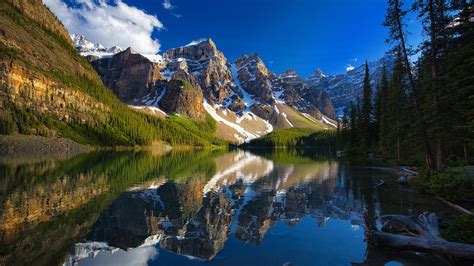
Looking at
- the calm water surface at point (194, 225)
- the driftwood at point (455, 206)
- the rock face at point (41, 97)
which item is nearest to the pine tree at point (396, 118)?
the calm water surface at point (194, 225)

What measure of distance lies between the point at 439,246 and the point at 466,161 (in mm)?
23674

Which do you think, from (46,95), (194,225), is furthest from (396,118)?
(46,95)

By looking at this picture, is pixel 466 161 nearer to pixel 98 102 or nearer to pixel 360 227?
pixel 360 227

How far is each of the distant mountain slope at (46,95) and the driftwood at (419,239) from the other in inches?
4788

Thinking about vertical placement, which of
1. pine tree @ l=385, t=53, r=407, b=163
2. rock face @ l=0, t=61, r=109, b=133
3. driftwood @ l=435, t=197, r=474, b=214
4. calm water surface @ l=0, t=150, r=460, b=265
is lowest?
calm water surface @ l=0, t=150, r=460, b=265

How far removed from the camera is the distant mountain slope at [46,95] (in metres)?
118

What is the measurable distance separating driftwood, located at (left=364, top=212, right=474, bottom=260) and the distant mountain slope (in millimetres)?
121616

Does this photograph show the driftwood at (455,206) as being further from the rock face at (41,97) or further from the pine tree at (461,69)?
the rock face at (41,97)

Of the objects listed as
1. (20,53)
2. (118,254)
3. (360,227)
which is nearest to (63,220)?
(118,254)

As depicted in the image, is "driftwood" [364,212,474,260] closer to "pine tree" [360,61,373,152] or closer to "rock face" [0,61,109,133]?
"pine tree" [360,61,373,152]

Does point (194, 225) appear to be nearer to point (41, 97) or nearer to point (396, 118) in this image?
point (396, 118)

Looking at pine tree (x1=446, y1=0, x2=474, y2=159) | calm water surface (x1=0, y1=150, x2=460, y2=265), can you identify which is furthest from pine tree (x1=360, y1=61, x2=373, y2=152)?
calm water surface (x1=0, y1=150, x2=460, y2=265)

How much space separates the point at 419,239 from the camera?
10141 millimetres

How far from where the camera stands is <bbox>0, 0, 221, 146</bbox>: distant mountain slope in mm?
117938
